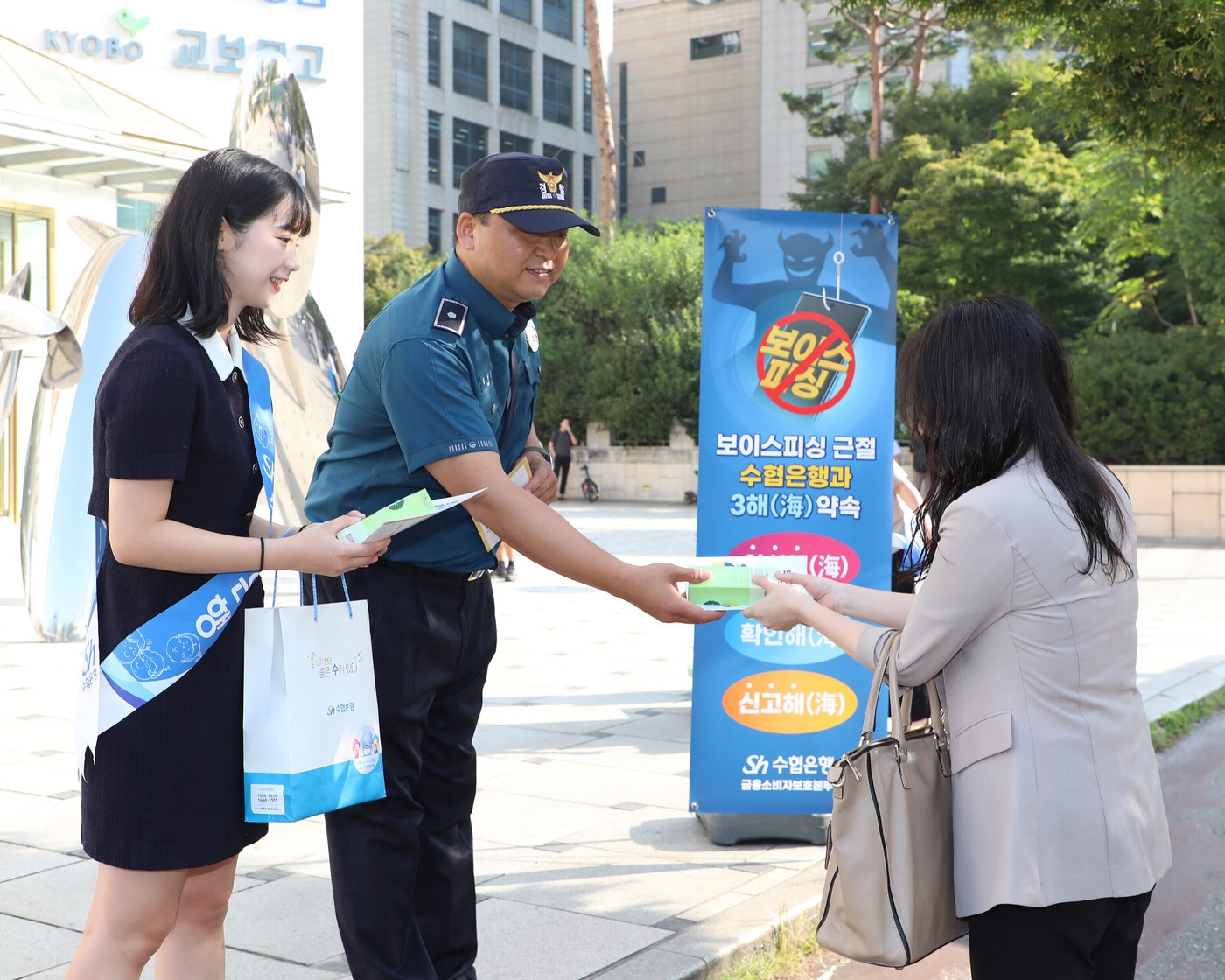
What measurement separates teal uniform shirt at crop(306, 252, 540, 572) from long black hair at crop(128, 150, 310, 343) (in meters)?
0.31

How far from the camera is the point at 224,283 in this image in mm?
2271

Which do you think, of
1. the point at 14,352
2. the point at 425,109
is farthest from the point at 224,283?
the point at 425,109

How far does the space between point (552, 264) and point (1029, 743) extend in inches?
55.1

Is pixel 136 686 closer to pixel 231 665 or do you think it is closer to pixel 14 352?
pixel 231 665

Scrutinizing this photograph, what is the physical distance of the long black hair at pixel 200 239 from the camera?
2219mm

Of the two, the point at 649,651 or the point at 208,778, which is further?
the point at 649,651

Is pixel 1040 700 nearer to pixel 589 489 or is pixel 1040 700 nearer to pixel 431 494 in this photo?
pixel 431 494

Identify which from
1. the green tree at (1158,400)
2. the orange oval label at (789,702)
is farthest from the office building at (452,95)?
→ the orange oval label at (789,702)

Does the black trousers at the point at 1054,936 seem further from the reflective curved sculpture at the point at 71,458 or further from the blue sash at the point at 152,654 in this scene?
the reflective curved sculpture at the point at 71,458

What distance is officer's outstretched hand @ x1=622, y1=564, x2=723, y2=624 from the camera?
8.58 ft

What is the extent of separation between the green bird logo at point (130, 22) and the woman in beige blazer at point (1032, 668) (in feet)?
48.2

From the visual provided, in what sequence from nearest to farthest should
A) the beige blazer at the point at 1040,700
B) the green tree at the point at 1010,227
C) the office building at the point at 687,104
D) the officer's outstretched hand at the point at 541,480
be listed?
the beige blazer at the point at 1040,700 < the officer's outstretched hand at the point at 541,480 < the green tree at the point at 1010,227 < the office building at the point at 687,104

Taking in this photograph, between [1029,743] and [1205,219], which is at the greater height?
[1205,219]

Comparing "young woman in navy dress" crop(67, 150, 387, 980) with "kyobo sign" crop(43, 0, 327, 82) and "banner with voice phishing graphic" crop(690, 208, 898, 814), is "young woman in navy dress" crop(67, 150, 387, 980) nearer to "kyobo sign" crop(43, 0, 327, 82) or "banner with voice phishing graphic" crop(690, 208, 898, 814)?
"banner with voice phishing graphic" crop(690, 208, 898, 814)
